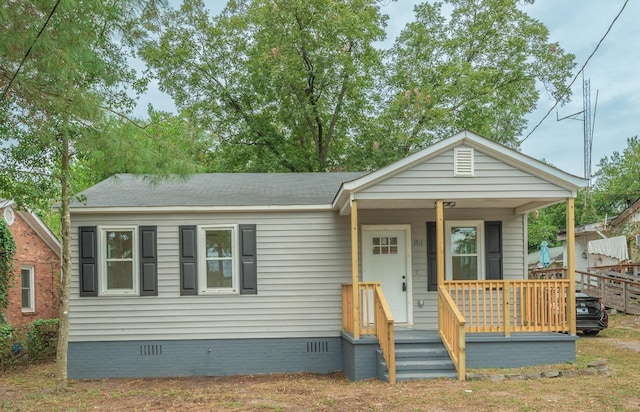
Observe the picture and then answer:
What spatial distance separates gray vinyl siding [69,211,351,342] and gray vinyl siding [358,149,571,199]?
1.94 meters

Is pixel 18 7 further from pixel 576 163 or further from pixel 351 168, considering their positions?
pixel 576 163

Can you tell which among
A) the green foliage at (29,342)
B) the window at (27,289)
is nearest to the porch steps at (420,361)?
the green foliage at (29,342)

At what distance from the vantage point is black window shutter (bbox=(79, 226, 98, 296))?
34.1 ft

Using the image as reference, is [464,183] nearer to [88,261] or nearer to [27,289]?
[88,261]

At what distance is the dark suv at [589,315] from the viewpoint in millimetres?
13633

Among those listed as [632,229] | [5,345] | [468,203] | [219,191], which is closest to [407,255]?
[468,203]

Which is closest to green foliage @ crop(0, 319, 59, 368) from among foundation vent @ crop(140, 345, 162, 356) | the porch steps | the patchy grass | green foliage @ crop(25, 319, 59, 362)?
green foliage @ crop(25, 319, 59, 362)

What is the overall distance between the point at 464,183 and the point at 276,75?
38.3 feet

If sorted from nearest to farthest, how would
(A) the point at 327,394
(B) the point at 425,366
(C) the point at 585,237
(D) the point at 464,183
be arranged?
1. (A) the point at 327,394
2. (B) the point at 425,366
3. (D) the point at 464,183
4. (C) the point at 585,237

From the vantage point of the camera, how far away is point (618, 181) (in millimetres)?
40875

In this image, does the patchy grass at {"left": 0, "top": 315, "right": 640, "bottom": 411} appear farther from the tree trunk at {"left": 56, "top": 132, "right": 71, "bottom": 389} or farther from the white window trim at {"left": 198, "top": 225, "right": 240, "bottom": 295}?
the white window trim at {"left": 198, "top": 225, "right": 240, "bottom": 295}

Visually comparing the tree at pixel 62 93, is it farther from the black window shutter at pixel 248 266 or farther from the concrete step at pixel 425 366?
the concrete step at pixel 425 366

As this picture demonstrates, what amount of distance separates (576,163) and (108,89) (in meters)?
39.0

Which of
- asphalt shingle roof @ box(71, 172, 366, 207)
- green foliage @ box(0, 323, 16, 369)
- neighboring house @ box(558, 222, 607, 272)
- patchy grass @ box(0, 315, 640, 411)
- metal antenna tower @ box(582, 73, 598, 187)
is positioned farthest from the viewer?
metal antenna tower @ box(582, 73, 598, 187)
